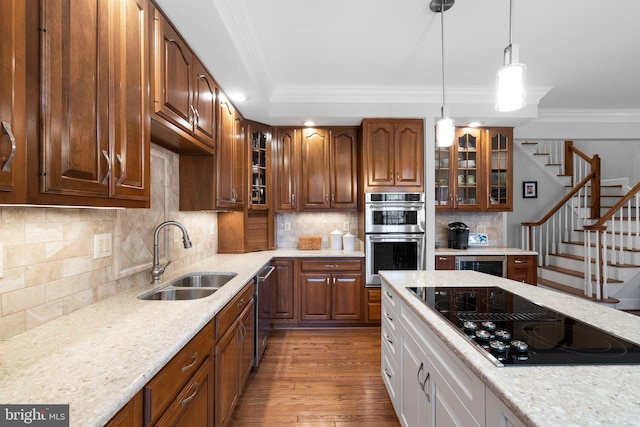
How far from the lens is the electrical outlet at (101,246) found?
5.23 ft

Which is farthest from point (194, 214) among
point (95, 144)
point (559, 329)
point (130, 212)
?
point (559, 329)

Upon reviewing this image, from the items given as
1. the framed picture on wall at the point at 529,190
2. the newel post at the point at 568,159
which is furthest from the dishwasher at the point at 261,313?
the newel post at the point at 568,159

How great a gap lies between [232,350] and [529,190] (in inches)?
226

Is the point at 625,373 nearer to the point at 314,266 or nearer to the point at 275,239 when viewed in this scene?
the point at 314,266

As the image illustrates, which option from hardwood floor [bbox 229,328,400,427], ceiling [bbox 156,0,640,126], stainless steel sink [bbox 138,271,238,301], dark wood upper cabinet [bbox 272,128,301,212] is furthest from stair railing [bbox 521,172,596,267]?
stainless steel sink [bbox 138,271,238,301]

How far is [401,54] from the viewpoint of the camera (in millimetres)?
2770

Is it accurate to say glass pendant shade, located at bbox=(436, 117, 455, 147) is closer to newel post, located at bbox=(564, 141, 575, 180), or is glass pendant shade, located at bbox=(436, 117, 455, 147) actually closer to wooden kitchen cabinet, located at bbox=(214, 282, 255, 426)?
wooden kitchen cabinet, located at bbox=(214, 282, 255, 426)

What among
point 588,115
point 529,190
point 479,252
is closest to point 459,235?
point 479,252

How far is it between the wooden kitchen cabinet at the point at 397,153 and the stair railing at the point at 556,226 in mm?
2795

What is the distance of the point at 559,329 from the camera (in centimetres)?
118

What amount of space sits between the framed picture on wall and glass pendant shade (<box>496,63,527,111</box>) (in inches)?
192

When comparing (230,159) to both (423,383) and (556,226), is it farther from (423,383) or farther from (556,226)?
(556,226)

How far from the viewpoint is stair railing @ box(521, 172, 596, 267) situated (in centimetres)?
514

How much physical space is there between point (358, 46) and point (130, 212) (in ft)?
7.20
